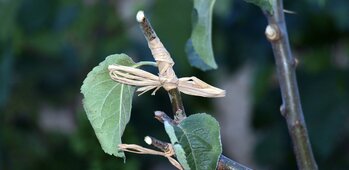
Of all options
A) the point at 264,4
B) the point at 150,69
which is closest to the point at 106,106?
the point at 264,4

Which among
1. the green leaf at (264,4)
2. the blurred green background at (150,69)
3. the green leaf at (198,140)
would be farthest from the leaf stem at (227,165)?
the blurred green background at (150,69)

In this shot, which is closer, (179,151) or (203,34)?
(179,151)

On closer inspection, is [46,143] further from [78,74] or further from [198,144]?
[198,144]

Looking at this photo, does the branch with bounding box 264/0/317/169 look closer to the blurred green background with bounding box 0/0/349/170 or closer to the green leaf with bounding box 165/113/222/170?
the green leaf with bounding box 165/113/222/170

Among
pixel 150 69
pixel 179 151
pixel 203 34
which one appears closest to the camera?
pixel 179 151

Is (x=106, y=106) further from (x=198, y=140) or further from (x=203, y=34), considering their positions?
(x=203, y=34)

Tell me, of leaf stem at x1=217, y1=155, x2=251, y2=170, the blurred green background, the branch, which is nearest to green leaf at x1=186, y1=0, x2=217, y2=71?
the branch
